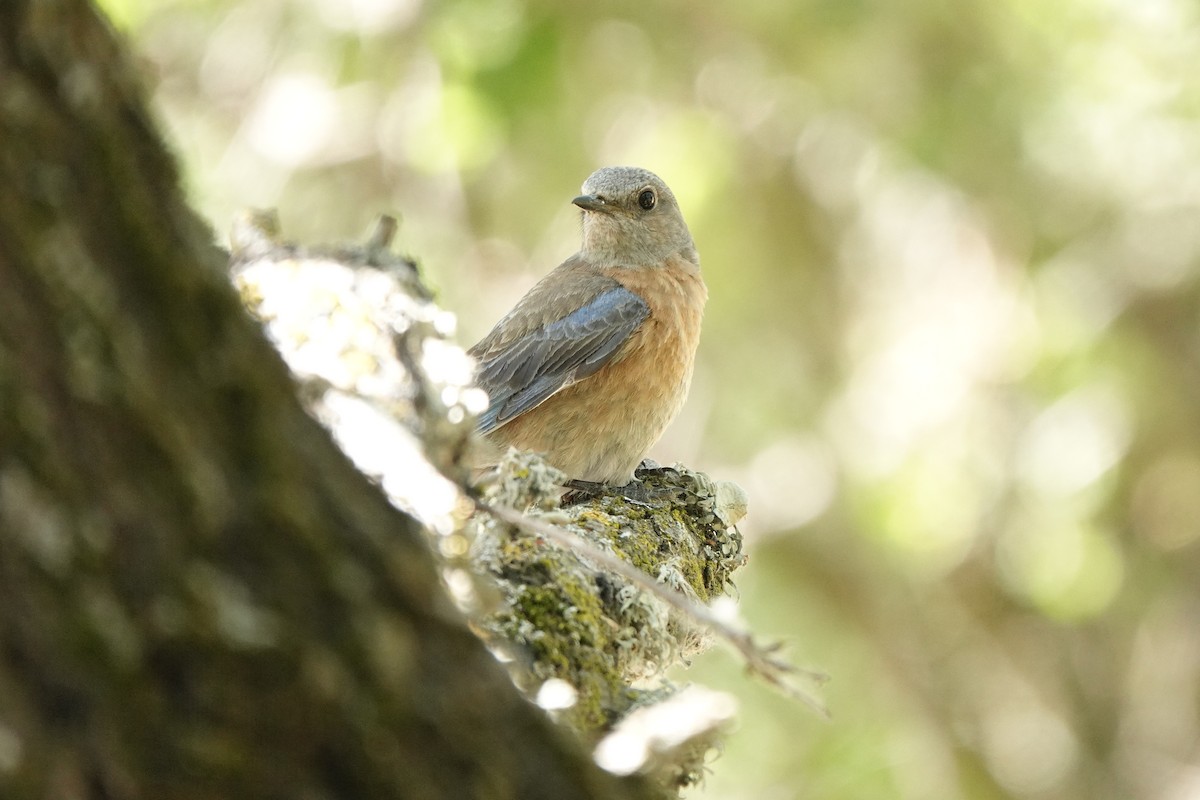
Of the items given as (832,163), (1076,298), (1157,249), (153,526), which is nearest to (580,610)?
(153,526)

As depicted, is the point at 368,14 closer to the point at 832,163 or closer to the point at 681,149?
the point at 681,149

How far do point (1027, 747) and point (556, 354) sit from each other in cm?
680

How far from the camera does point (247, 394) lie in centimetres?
167

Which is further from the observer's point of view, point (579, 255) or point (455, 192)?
point (455, 192)

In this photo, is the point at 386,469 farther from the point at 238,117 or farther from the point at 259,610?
the point at 238,117

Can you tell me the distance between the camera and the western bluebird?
6.47 metres

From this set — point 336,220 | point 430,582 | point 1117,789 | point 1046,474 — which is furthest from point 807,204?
point 430,582

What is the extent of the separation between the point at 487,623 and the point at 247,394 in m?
1.57

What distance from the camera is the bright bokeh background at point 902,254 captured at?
9859mm

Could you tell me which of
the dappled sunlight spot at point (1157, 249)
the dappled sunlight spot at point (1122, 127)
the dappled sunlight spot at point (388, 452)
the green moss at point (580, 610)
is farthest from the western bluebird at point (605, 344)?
the dappled sunlight spot at point (1157, 249)

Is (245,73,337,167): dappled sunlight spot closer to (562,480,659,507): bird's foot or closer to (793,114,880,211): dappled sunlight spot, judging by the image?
(793,114,880,211): dappled sunlight spot

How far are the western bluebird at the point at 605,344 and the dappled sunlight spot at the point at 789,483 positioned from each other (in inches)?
147

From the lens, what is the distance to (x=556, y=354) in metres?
6.93

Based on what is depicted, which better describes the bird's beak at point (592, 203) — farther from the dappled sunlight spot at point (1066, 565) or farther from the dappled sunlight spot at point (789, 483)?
the dappled sunlight spot at point (1066, 565)
